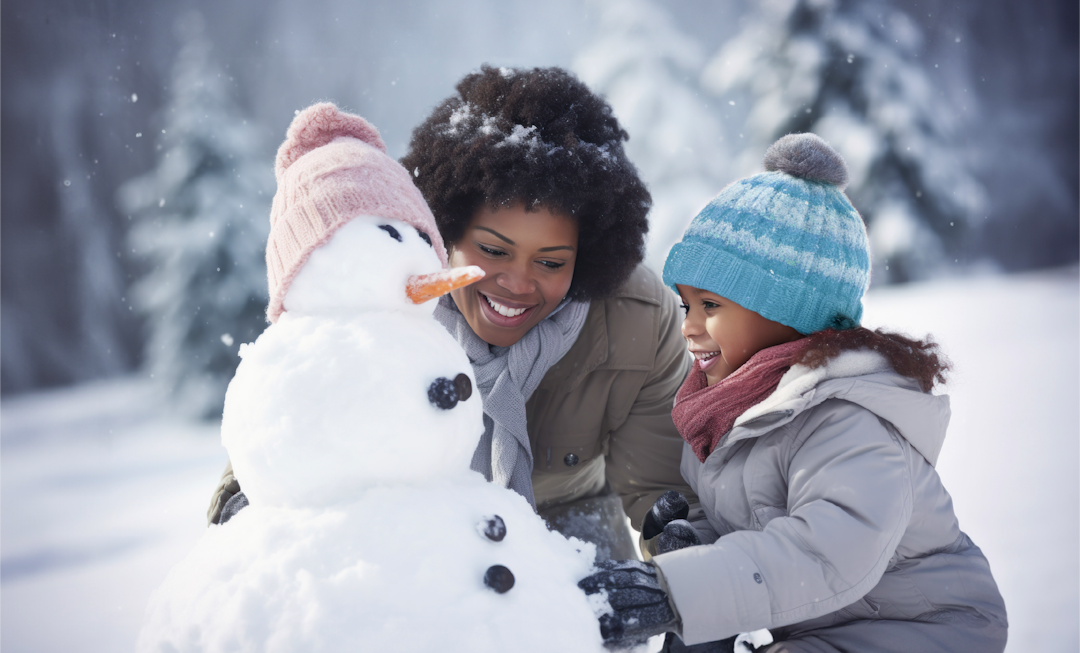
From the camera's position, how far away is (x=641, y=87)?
18.4 feet

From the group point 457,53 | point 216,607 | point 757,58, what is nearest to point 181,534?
point 216,607

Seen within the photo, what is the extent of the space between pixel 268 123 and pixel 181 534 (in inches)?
154

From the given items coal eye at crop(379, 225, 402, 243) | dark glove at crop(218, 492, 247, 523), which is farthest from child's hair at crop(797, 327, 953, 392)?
dark glove at crop(218, 492, 247, 523)

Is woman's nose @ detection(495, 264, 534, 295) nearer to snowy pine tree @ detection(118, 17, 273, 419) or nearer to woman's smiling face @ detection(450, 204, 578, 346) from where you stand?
woman's smiling face @ detection(450, 204, 578, 346)

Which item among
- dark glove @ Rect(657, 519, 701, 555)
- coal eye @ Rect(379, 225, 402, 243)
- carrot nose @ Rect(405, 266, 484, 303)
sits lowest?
dark glove @ Rect(657, 519, 701, 555)

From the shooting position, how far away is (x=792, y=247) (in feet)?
4.66

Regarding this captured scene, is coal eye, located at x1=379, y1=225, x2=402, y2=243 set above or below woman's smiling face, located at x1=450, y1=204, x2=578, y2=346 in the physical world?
below

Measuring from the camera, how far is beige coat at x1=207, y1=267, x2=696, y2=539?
6.08 ft

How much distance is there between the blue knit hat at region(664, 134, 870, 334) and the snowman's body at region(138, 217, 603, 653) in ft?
→ 2.51

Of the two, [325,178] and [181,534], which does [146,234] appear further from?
[325,178]

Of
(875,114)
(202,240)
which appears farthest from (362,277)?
(875,114)

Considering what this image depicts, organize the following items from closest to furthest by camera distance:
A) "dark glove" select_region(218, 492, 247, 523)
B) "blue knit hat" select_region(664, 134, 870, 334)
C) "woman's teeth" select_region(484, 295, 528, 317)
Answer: "dark glove" select_region(218, 492, 247, 523)
"blue knit hat" select_region(664, 134, 870, 334)
"woman's teeth" select_region(484, 295, 528, 317)

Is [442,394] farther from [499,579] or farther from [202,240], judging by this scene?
[202,240]

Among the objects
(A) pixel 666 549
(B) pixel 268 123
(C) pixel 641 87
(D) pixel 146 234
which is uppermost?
(B) pixel 268 123
